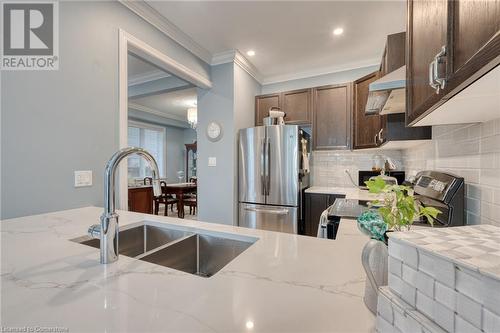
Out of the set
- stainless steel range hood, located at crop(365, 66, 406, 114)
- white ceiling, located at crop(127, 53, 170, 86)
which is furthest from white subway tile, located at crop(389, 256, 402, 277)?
white ceiling, located at crop(127, 53, 170, 86)

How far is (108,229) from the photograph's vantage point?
73 centimetres

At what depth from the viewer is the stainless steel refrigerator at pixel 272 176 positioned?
264cm

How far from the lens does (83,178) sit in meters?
1.59

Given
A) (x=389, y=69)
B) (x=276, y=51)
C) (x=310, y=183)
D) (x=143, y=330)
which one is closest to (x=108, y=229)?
(x=143, y=330)

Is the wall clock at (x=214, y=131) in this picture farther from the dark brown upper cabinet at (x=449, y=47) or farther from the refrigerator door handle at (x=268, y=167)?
the dark brown upper cabinet at (x=449, y=47)

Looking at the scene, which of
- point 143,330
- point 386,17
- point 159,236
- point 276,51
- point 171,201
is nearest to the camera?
point 143,330

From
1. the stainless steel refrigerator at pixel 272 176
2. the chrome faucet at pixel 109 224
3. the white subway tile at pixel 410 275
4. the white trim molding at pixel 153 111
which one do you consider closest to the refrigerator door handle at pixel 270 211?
the stainless steel refrigerator at pixel 272 176

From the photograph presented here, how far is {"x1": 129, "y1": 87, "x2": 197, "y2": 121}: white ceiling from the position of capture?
4.49 meters

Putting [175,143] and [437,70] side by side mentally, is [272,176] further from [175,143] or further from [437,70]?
[175,143]

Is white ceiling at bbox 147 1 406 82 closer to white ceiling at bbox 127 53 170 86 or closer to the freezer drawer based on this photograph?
white ceiling at bbox 127 53 170 86

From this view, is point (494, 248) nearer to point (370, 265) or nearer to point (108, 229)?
point (370, 265)

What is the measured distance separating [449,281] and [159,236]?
1.26 m

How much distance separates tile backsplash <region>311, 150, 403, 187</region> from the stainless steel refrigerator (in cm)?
59

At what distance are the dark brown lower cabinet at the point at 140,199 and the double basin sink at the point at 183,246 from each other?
3.08 m
